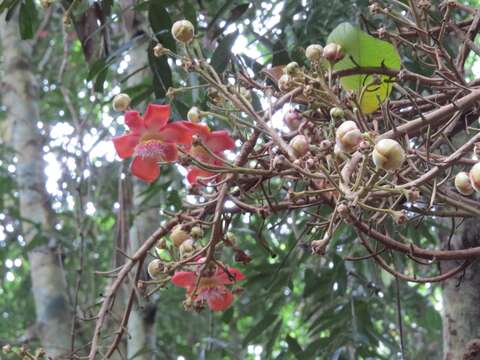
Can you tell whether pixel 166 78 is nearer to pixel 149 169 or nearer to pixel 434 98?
pixel 149 169

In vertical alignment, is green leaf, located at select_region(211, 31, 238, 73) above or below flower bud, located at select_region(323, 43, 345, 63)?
above

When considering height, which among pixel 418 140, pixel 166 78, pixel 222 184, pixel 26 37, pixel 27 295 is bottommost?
pixel 27 295

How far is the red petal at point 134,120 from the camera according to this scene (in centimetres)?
87

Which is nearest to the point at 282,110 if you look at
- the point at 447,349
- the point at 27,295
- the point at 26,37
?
the point at 447,349

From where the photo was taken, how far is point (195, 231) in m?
0.84

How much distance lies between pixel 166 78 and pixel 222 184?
0.43m

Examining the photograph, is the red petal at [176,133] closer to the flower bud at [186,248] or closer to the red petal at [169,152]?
the red petal at [169,152]

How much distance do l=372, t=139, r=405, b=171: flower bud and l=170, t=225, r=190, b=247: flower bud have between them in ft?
1.01

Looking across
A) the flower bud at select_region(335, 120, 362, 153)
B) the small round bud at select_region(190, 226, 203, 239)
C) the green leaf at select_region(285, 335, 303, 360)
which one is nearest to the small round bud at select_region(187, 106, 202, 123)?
the small round bud at select_region(190, 226, 203, 239)

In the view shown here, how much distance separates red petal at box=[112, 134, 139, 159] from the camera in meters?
0.89

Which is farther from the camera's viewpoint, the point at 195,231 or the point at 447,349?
the point at 447,349

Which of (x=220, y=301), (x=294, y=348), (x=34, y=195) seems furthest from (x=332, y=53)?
(x=34, y=195)

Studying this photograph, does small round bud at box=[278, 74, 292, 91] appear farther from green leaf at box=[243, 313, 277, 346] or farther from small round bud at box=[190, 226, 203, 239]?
green leaf at box=[243, 313, 277, 346]

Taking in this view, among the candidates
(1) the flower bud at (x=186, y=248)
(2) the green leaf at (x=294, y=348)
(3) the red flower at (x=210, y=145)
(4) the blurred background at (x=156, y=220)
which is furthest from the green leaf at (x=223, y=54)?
(2) the green leaf at (x=294, y=348)
